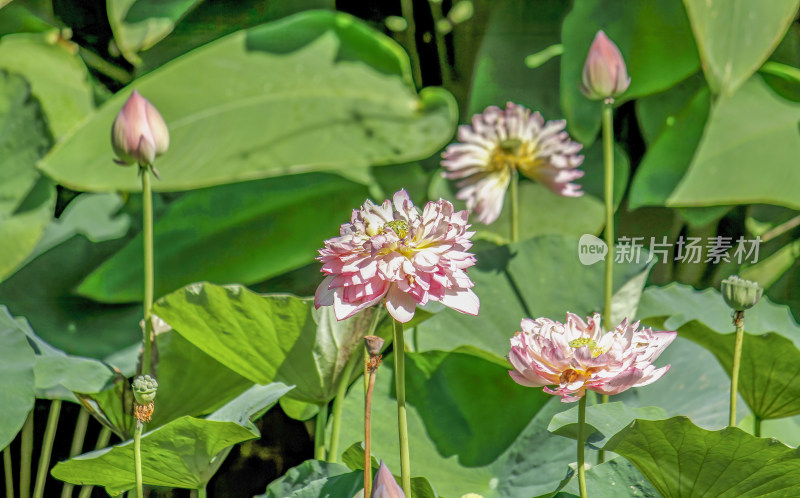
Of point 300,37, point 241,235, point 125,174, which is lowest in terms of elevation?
point 241,235

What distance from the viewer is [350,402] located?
31.8 inches

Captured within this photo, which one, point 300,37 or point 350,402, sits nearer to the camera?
point 350,402

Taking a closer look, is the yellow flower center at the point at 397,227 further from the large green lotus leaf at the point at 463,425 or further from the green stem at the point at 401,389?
the large green lotus leaf at the point at 463,425

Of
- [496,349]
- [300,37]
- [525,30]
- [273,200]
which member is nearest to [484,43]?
[525,30]

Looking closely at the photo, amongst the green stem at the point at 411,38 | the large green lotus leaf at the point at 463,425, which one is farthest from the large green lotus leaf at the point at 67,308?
the green stem at the point at 411,38

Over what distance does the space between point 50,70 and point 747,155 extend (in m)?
0.92

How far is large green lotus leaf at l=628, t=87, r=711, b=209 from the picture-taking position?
1.12m

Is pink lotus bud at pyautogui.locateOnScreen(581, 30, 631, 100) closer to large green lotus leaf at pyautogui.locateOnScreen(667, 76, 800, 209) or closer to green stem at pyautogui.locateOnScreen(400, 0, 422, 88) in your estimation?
large green lotus leaf at pyautogui.locateOnScreen(667, 76, 800, 209)

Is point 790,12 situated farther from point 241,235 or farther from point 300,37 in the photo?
point 241,235

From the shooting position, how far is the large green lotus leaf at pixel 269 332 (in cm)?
68

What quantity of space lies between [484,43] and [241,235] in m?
0.45

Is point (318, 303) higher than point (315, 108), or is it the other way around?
point (318, 303)

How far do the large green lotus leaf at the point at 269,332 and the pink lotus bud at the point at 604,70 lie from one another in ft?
0.88

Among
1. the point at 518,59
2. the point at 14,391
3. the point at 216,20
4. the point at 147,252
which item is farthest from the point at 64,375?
the point at 518,59
